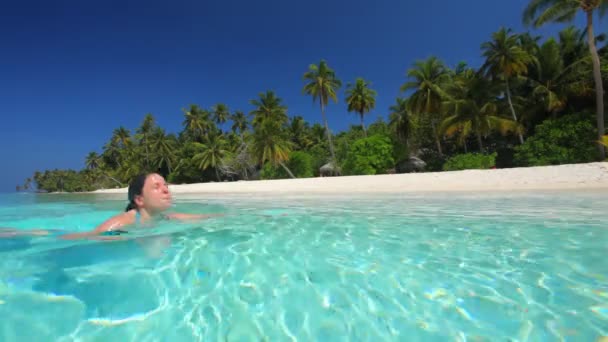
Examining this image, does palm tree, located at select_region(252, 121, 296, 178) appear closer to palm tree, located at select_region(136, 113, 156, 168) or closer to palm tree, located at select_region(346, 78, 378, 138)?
palm tree, located at select_region(346, 78, 378, 138)

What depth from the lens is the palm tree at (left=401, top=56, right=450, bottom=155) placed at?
85.6 ft

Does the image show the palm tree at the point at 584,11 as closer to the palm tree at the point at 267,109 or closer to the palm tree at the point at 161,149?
the palm tree at the point at 267,109

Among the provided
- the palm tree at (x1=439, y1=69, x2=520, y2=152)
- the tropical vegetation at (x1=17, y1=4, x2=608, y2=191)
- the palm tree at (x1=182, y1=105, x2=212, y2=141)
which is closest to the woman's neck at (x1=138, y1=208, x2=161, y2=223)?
the tropical vegetation at (x1=17, y1=4, x2=608, y2=191)

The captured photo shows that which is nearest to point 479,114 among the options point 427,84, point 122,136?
point 427,84

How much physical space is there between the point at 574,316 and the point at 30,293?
3.32 metres

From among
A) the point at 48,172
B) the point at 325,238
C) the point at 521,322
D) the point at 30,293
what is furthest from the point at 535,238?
the point at 48,172

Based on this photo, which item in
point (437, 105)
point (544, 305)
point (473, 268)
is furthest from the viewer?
point (437, 105)

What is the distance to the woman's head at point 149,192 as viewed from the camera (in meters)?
3.42

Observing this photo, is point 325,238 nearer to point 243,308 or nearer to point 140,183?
point 243,308

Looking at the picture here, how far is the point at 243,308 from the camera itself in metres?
1.65

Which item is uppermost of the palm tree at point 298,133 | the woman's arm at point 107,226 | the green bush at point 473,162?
the palm tree at point 298,133

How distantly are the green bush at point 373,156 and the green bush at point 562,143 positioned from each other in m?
10.4

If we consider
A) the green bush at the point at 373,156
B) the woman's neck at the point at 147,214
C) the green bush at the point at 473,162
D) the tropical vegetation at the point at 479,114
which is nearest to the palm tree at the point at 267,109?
the tropical vegetation at the point at 479,114

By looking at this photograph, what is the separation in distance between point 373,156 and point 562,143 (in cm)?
1371
